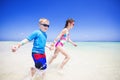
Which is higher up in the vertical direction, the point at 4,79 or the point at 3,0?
the point at 3,0

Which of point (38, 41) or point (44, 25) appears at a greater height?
point (44, 25)

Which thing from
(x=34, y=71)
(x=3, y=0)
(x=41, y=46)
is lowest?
(x=34, y=71)

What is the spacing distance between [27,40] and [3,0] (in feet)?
6.17

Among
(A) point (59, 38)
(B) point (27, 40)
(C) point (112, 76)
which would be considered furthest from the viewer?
(A) point (59, 38)

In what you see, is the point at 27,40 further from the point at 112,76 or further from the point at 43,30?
the point at 112,76

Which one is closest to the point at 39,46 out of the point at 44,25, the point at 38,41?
the point at 38,41

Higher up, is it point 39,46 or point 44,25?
point 44,25

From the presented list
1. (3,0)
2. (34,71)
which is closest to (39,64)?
(34,71)

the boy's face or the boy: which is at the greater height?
the boy's face

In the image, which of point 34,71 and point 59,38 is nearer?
point 34,71

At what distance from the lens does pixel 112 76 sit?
255cm

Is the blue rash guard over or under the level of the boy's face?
under

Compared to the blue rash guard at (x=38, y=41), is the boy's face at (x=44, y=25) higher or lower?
higher

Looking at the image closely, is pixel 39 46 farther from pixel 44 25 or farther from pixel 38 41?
pixel 44 25
